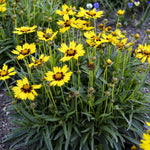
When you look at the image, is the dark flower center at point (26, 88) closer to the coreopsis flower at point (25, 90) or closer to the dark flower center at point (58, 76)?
the coreopsis flower at point (25, 90)

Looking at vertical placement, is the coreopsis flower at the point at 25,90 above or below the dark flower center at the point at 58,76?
→ below

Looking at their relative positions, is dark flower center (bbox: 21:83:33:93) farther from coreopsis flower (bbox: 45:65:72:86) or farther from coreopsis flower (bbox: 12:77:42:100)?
coreopsis flower (bbox: 45:65:72:86)

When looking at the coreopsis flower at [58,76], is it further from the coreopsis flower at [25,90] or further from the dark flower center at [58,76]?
the coreopsis flower at [25,90]

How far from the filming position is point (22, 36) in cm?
291

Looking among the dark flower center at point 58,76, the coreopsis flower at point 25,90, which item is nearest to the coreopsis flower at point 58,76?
the dark flower center at point 58,76

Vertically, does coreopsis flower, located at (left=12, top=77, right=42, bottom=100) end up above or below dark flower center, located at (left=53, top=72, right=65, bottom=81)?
below

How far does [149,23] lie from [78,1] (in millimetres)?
1495

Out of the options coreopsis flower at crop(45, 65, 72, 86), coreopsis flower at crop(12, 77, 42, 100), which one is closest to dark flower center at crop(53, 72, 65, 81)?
coreopsis flower at crop(45, 65, 72, 86)

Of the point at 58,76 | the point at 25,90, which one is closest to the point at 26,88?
the point at 25,90

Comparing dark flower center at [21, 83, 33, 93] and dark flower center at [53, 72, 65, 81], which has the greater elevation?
dark flower center at [53, 72, 65, 81]

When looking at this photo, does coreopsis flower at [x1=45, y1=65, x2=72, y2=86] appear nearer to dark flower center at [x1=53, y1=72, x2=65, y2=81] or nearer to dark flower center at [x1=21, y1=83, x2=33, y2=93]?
dark flower center at [x1=53, y1=72, x2=65, y2=81]

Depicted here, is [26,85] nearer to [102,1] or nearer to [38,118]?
[38,118]

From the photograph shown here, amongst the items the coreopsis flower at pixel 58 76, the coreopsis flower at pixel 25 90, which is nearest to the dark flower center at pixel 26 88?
the coreopsis flower at pixel 25 90

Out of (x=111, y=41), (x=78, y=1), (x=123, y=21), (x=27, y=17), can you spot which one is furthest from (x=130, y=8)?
(x=111, y=41)
